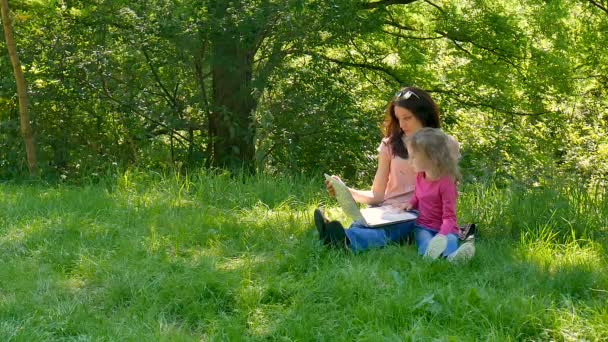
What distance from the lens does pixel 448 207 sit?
469 centimetres

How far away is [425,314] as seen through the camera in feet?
11.7

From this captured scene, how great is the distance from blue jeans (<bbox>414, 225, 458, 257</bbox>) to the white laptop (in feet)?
0.44

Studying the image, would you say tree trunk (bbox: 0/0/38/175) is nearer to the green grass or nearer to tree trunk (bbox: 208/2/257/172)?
tree trunk (bbox: 208/2/257/172)

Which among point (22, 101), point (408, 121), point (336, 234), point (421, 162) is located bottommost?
point (336, 234)

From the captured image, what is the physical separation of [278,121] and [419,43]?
3.60 m

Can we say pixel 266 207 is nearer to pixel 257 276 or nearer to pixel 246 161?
pixel 257 276

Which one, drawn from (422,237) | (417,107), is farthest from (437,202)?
(417,107)

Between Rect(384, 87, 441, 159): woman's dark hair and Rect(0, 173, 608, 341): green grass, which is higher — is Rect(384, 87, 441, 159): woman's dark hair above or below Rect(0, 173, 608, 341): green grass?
above

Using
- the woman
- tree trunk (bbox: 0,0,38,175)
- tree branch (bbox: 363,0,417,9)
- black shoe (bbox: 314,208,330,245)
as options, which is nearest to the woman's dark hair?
the woman

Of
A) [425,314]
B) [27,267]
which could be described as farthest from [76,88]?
[425,314]

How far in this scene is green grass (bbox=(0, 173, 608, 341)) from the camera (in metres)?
3.51

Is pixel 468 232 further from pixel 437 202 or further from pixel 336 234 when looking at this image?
pixel 336 234

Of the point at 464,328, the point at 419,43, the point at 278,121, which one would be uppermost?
the point at 419,43

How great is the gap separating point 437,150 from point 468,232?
58cm
